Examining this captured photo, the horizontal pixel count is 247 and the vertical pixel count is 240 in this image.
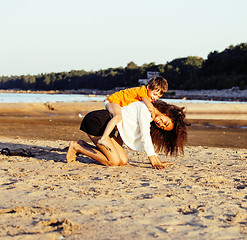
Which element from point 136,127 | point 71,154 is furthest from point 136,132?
point 71,154

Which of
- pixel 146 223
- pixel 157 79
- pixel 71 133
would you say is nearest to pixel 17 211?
pixel 146 223

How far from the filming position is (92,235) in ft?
7.72

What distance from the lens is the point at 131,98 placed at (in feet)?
16.0

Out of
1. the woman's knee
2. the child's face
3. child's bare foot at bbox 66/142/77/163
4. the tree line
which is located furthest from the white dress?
the tree line

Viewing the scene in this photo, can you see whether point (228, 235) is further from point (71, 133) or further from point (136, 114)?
point (71, 133)

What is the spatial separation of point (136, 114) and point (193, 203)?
71.0 inches

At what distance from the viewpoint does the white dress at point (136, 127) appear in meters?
4.62

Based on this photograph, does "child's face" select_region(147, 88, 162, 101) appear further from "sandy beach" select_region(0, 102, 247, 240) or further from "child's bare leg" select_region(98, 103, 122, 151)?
"sandy beach" select_region(0, 102, 247, 240)

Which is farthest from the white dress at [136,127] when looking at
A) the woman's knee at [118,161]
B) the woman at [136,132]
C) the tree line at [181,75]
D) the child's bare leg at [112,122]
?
the tree line at [181,75]

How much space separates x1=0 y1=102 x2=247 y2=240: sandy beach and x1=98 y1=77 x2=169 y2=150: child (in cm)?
60

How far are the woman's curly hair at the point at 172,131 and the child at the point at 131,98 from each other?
1.16ft

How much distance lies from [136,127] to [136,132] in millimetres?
76

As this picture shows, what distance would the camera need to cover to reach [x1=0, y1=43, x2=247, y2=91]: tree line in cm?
5578

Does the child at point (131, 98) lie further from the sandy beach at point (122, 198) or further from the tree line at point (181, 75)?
the tree line at point (181, 75)
